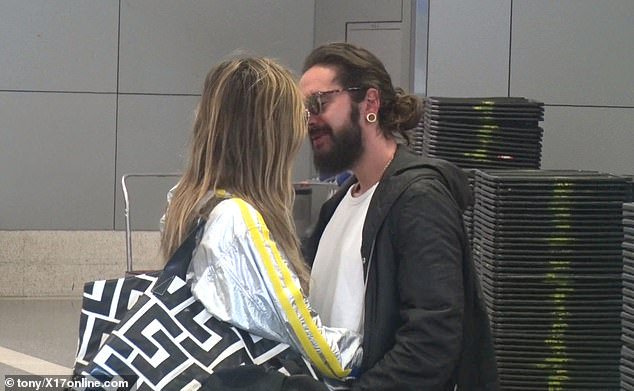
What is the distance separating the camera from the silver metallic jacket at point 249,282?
2510 millimetres

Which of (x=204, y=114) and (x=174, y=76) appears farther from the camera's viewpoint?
(x=174, y=76)

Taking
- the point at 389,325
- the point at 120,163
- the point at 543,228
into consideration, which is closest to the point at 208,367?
the point at 389,325

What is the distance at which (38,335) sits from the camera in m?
8.83

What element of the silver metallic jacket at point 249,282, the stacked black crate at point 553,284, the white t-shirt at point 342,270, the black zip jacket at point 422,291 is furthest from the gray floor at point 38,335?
the silver metallic jacket at point 249,282

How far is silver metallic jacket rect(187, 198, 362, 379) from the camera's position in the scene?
251cm

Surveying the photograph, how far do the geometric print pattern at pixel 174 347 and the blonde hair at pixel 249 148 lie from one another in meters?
0.16

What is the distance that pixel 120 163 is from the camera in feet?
35.7

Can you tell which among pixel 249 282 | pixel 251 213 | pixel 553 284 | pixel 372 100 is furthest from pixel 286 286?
pixel 553 284

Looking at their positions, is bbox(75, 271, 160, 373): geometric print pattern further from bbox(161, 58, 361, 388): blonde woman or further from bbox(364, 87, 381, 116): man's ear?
bbox(364, 87, 381, 116): man's ear

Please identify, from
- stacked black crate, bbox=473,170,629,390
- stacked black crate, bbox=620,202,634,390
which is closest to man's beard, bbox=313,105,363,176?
stacked black crate, bbox=620,202,634,390

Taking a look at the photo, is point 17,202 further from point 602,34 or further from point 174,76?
point 602,34

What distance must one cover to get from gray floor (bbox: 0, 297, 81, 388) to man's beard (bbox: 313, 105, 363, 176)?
4.66m

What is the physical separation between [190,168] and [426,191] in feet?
1.94

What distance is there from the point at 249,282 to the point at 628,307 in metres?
1.57
